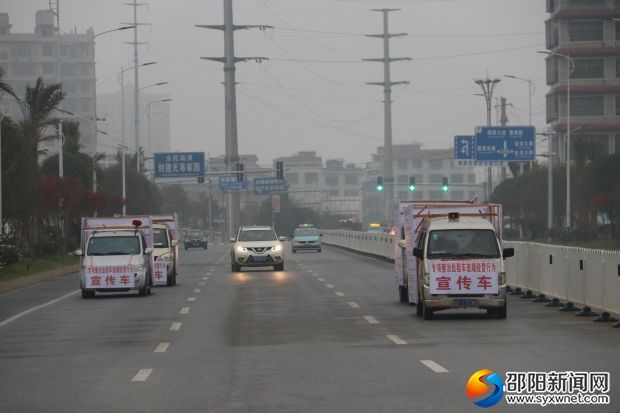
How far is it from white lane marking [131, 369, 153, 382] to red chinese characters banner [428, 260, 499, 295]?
361 inches

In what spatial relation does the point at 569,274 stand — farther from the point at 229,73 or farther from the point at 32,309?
the point at 229,73

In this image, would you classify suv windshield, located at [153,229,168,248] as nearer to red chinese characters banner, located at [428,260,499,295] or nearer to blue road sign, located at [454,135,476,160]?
red chinese characters banner, located at [428,260,499,295]

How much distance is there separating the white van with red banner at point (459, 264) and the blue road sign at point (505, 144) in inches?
2118

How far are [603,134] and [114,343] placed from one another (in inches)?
4290

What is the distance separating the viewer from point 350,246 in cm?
8512

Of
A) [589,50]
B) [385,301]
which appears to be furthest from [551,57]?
[385,301]

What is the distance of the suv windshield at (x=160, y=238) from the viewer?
4128 centimetres

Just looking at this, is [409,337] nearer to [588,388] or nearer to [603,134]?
[588,388]

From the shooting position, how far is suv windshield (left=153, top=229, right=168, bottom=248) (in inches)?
1625

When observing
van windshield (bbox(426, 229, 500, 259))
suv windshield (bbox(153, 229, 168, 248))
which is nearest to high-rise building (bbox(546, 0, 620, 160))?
suv windshield (bbox(153, 229, 168, 248))

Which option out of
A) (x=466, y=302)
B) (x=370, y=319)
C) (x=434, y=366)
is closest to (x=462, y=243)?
(x=466, y=302)

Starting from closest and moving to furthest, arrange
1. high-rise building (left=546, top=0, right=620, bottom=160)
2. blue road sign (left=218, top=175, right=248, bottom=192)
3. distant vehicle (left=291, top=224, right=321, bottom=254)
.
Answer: distant vehicle (left=291, top=224, right=321, bottom=254)
blue road sign (left=218, top=175, right=248, bottom=192)
high-rise building (left=546, top=0, right=620, bottom=160)

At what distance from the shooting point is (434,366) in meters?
16.3

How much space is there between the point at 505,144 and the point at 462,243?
5632cm
